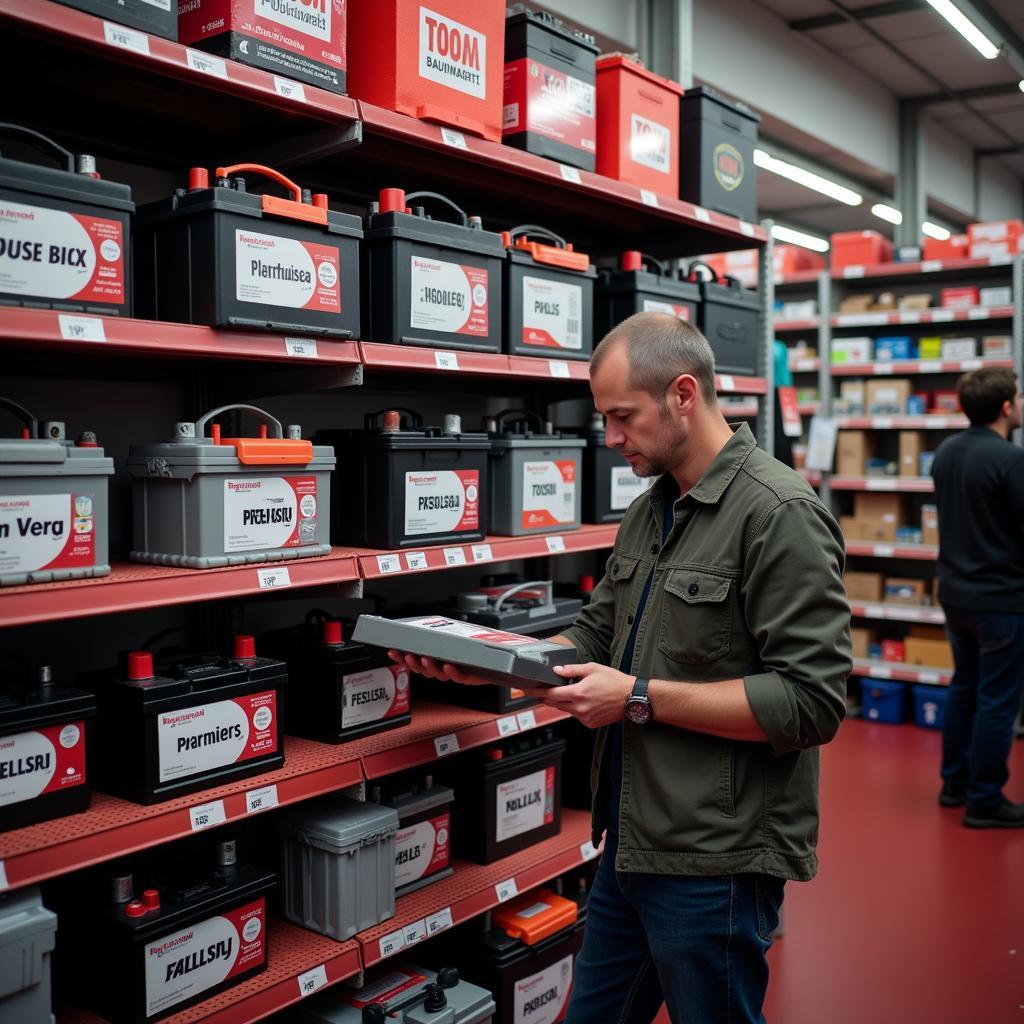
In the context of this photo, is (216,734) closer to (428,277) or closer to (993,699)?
(428,277)

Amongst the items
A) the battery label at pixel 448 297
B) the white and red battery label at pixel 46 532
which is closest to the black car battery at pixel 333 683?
the white and red battery label at pixel 46 532

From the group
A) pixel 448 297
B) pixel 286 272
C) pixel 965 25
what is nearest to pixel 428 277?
pixel 448 297

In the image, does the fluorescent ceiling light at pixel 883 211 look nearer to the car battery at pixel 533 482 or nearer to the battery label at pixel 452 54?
the car battery at pixel 533 482

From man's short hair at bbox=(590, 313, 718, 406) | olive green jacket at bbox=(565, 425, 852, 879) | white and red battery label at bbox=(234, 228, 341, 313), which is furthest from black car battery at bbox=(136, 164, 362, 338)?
olive green jacket at bbox=(565, 425, 852, 879)

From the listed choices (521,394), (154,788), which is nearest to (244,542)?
(154,788)

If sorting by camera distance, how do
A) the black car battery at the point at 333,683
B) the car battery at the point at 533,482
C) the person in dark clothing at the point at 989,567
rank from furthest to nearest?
1. the person in dark clothing at the point at 989,567
2. the car battery at the point at 533,482
3. the black car battery at the point at 333,683

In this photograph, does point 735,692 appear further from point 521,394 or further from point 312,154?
point 521,394

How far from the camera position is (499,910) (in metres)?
3.07

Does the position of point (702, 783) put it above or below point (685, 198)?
below

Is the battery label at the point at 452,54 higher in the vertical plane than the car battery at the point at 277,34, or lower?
higher

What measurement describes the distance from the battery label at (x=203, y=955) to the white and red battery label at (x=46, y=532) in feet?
2.67

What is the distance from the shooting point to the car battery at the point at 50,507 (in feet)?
5.97

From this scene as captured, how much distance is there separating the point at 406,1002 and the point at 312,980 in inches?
12.8

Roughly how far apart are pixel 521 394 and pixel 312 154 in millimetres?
1537
